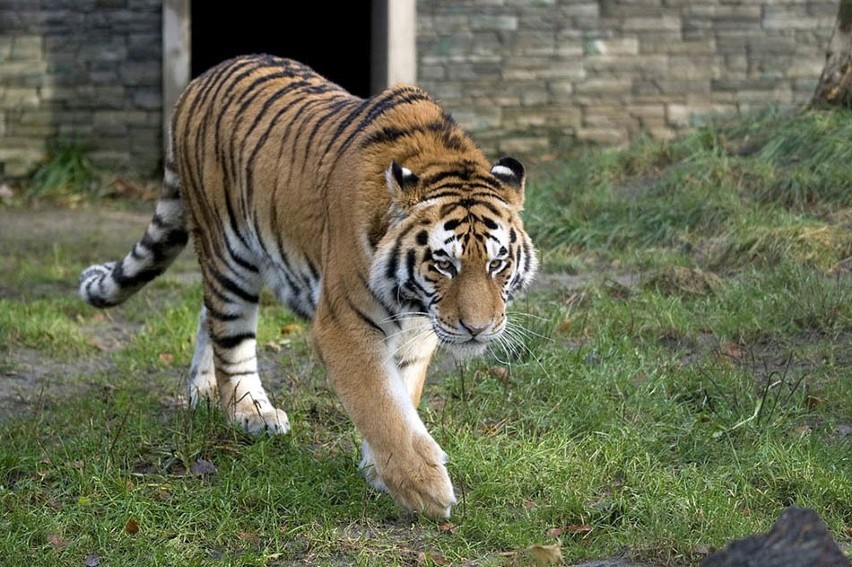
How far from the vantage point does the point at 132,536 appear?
411cm

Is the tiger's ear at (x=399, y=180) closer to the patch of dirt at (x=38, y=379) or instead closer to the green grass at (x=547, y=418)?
the green grass at (x=547, y=418)

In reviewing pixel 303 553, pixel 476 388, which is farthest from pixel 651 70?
pixel 303 553

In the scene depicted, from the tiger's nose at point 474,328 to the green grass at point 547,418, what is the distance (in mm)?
609

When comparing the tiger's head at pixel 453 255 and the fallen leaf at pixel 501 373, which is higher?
the tiger's head at pixel 453 255

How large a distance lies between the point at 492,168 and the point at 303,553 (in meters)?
1.40

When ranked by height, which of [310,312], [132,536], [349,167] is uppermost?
[349,167]

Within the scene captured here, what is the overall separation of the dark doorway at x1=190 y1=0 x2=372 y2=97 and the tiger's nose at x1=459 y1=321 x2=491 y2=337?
35.3ft

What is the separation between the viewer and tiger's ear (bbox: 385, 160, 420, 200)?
410 cm

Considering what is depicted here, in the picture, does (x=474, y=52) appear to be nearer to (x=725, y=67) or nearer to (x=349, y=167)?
(x=725, y=67)

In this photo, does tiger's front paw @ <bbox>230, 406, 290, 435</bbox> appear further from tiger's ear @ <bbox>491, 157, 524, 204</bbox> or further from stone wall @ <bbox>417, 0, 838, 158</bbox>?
stone wall @ <bbox>417, 0, 838, 158</bbox>

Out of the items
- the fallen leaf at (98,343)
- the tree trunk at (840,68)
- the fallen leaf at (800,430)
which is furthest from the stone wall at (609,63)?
the fallen leaf at (800,430)

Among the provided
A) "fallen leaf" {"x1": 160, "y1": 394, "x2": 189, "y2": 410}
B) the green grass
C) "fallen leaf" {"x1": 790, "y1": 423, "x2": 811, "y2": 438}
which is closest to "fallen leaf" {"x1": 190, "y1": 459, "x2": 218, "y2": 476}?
the green grass

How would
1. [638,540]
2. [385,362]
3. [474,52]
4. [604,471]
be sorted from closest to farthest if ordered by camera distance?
[638,540] < [385,362] < [604,471] < [474,52]

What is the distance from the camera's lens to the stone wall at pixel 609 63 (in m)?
10.7
